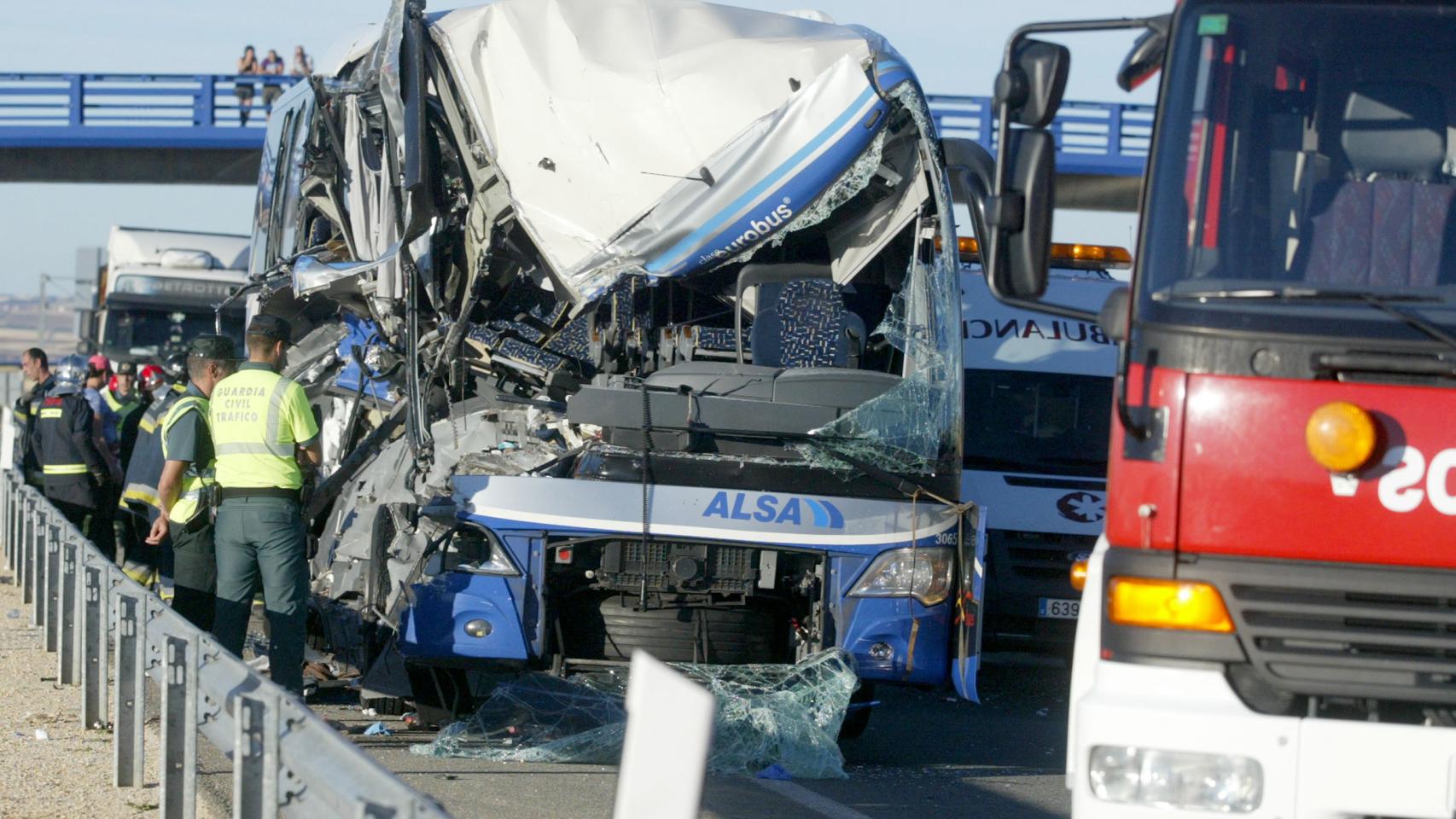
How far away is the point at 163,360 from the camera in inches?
880

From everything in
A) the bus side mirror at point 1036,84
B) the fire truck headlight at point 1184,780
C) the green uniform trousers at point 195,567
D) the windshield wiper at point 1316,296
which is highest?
the bus side mirror at point 1036,84

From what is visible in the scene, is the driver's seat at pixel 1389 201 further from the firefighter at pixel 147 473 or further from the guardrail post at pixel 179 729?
the firefighter at pixel 147 473

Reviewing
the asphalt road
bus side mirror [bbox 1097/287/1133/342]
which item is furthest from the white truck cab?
bus side mirror [bbox 1097/287/1133/342]

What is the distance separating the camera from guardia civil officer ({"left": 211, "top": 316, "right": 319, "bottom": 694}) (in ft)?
27.1

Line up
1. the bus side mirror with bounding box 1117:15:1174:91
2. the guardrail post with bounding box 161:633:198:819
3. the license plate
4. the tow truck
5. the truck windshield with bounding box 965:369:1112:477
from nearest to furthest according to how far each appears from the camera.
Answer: the bus side mirror with bounding box 1117:15:1174:91 < the guardrail post with bounding box 161:633:198:819 < the license plate < the truck windshield with bounding box 965:369:1112:477 < the tow truck

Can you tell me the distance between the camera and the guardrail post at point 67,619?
9.41 meters

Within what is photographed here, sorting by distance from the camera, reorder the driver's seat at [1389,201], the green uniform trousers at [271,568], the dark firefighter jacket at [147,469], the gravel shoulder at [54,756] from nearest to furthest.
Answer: the driver's seat at [1389,201]
the gravel shoulder at [54,756]
the green uniform trousers at [271,568]
the dark firefighter jacket at [147,469]

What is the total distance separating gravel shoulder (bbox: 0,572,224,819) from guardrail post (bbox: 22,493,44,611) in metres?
1.08

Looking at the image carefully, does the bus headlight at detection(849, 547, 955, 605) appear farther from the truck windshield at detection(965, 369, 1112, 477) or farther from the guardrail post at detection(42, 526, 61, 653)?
the guardrail post at detection(42, 526, 61, 653)

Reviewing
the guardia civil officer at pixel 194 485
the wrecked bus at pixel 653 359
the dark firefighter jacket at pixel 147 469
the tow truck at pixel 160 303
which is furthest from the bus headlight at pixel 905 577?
the tow truck at pixel 160 303

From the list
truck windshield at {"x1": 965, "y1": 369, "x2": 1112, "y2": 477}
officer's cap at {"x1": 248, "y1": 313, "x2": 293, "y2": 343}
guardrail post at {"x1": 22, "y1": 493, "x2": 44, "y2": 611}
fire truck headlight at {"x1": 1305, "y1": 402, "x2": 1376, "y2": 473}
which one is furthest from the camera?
guardrail post at {"x1": 22, "y1": 493, "x2": 44, "y2": 611}

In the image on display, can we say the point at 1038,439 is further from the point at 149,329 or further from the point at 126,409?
the point at 149,329

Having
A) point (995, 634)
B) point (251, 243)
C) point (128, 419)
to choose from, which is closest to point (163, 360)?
point (128, 419)

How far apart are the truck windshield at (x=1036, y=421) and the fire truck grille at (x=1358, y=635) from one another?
6.91 metres
